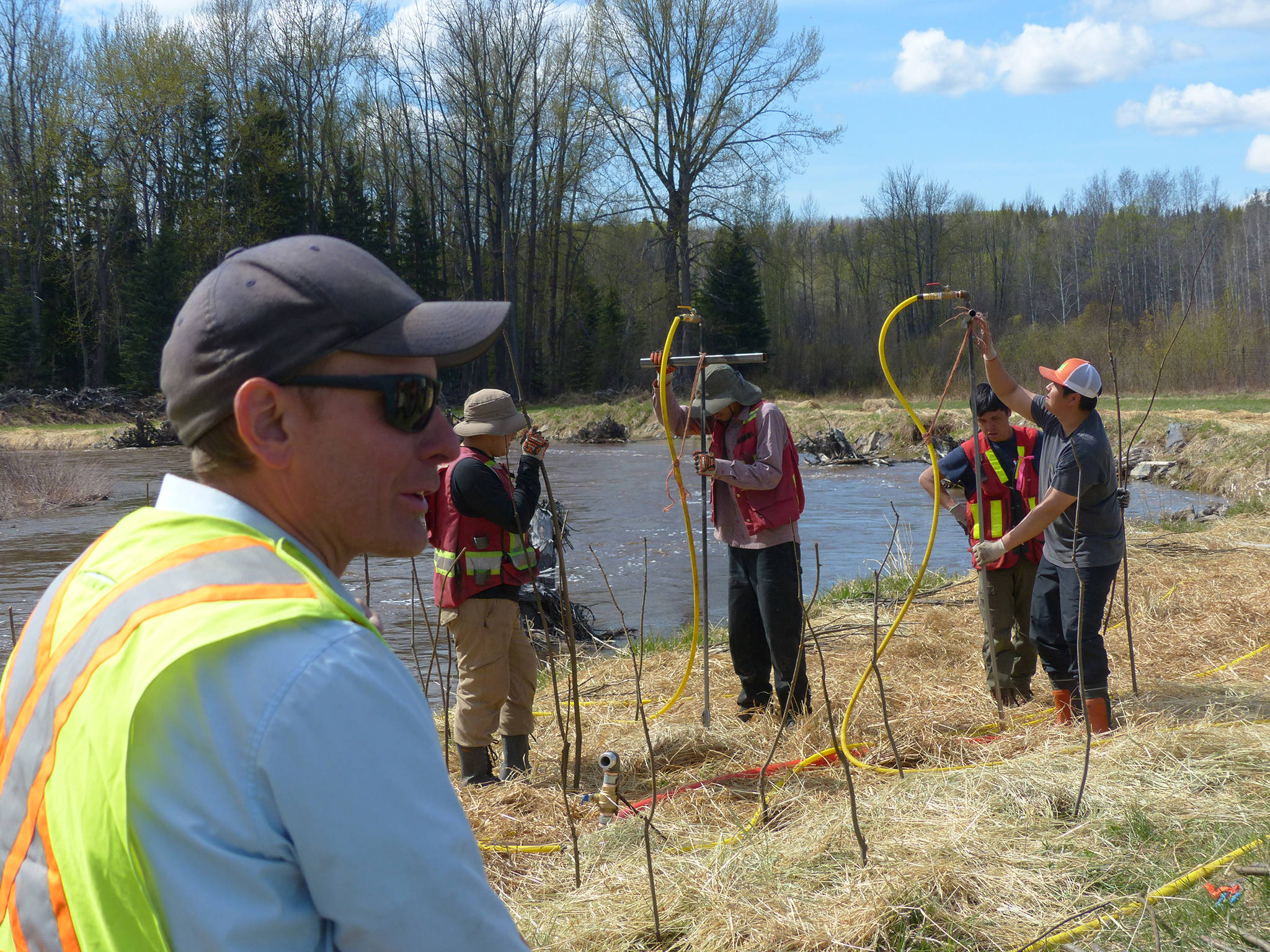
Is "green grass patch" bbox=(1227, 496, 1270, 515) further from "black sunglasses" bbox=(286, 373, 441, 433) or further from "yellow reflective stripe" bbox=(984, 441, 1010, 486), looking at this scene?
"black sunglasses" bbox=(286, 373, 441, 433)

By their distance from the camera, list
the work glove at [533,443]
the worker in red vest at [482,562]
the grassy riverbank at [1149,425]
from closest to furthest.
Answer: the work glove at [533,443], the worker in red vest at [482,562], the grassy riverbank at [1149,425]

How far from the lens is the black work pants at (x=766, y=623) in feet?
18.4

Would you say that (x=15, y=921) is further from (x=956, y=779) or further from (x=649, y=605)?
(x=649, y=605)

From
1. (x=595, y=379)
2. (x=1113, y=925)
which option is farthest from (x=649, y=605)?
(x=595, y=379)

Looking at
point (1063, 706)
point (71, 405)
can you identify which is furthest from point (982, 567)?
point (71, 405)

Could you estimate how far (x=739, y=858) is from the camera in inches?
138

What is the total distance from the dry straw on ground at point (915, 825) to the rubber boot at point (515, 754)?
0.40 feet

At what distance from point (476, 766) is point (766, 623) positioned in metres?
1.70

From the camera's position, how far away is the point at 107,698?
37.9 inches

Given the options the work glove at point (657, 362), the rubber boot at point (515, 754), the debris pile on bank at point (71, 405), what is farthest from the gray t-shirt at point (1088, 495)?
the debris pile on bank at point (71, 405)

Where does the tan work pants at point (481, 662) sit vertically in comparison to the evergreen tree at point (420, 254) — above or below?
below

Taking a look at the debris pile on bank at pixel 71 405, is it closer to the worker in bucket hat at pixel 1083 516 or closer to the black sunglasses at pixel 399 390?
the worker in bucket hat at pixel 1083 516

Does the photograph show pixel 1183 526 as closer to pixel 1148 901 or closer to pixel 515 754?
pixel 515 754

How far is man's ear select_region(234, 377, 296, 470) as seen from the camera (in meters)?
1.16
